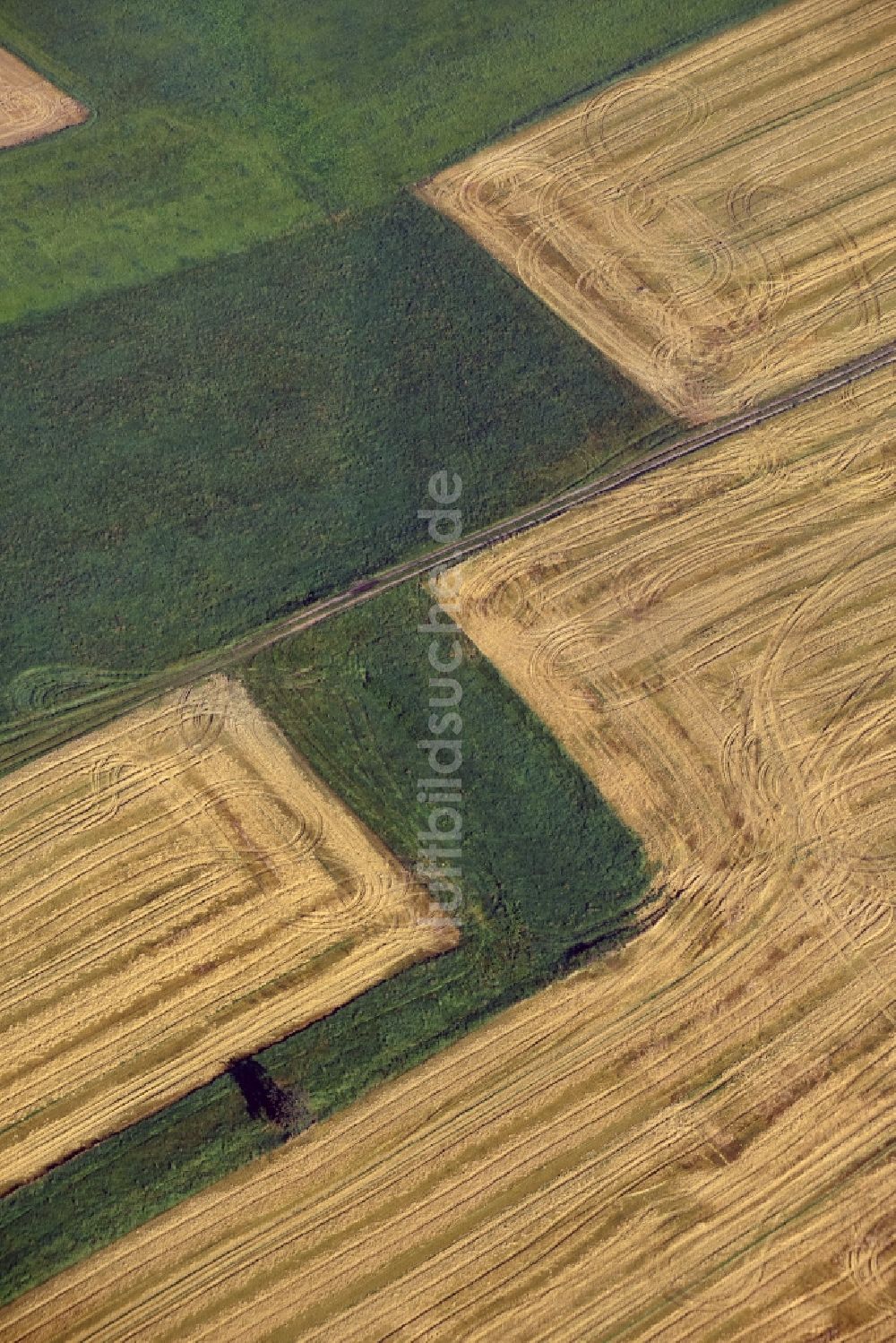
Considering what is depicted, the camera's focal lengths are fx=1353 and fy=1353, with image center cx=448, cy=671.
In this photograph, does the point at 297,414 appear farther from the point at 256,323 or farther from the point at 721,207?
the point at 721,207

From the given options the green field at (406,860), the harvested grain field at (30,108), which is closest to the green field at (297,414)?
the green field at (406,860)

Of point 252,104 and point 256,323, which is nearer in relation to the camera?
point 256,323

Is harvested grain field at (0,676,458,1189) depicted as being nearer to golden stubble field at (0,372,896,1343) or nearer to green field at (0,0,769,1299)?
green field at (0,0,769,1299)

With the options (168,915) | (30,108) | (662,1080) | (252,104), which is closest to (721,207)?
(252,104)

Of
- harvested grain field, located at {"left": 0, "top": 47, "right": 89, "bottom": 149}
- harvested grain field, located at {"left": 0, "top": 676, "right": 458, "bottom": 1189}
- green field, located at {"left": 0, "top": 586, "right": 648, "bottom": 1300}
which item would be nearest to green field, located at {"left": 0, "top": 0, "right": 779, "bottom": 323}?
harvested grain field, located at {"left": 0, "top": 47, "right": 89, "bottom": 149}

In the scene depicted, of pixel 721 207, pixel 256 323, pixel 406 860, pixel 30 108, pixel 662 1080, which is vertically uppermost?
pixel 30 108

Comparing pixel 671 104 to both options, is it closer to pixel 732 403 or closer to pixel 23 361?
pixel 732 403

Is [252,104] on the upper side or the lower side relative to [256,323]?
upper
